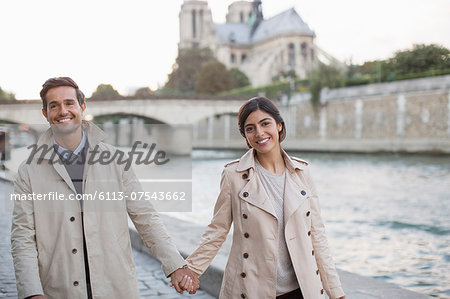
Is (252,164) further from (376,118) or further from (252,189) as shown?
(376,118)

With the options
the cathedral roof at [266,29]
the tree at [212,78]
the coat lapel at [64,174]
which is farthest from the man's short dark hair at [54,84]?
the cathedral roof at [266,29]

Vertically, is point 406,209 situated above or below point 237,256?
below

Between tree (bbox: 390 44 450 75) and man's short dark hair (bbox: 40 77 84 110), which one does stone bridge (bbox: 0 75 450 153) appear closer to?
tree (bbox: 390 44 450 75)

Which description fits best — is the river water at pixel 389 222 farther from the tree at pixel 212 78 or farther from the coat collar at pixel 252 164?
the tree at pixel 212 78

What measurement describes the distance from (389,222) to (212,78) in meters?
44.4

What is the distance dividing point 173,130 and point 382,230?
30105mm

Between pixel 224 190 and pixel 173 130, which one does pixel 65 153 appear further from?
pixel 173 130

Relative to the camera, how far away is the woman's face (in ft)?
7.20

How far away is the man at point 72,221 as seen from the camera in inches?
76.3

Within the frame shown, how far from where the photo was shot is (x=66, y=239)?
195 centimetres

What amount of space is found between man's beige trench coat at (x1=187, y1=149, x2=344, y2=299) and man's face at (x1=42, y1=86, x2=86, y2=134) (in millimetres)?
679

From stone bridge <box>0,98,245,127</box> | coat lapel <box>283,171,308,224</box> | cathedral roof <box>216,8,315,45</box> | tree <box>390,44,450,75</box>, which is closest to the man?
coat lapel <box>283,171,308,224</box>

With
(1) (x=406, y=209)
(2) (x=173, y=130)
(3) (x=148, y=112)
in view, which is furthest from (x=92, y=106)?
(1) (x=406, y=209)

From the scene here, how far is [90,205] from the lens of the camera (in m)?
1.99
